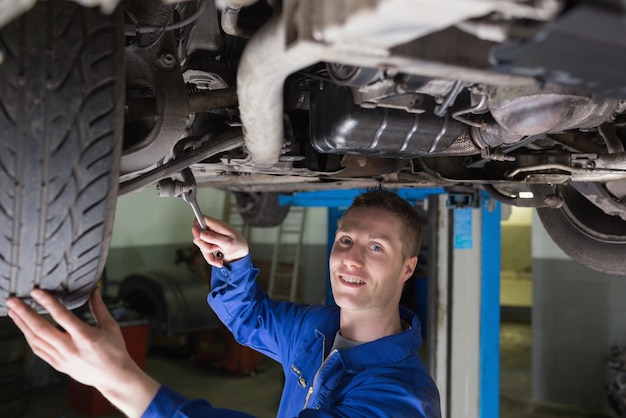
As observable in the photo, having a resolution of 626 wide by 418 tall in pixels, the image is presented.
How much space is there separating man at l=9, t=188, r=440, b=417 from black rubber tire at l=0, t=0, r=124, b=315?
0.14 meters

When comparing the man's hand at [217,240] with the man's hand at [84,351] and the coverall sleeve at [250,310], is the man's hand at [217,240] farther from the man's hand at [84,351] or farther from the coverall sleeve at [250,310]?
the man's hand at [84,351]

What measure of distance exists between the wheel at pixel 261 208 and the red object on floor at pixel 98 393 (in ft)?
5.09

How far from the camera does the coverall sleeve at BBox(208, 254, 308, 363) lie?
174 cm

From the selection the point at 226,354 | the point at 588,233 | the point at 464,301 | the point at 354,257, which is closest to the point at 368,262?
the point at 354,257

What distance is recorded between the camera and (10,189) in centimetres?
87

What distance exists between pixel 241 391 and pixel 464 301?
2.81 meters

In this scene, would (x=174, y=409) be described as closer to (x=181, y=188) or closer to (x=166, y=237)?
(x=181, y=188)

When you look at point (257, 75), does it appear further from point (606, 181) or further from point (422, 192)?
point (422, 192)

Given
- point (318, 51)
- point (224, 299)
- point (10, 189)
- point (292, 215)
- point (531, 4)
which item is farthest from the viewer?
point (292, 215)

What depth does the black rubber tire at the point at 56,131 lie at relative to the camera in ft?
2.73

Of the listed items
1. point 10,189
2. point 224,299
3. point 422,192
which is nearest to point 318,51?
point 10,189

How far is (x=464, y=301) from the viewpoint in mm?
2830

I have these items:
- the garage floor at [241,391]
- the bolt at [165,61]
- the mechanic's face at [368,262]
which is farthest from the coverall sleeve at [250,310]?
the garage floor at [241,391]

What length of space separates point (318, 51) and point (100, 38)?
39 cm
